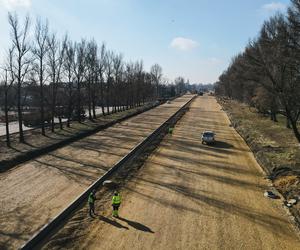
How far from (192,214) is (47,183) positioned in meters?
11.3

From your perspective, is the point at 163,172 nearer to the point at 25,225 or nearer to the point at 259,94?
the point at 25,225

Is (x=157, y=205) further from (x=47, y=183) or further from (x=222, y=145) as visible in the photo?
(x=222, y=145)

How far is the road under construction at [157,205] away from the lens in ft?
53.3

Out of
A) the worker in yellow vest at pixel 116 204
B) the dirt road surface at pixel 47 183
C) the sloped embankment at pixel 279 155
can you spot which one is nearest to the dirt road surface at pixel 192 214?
the worker in yellow vest at pixel 116 204

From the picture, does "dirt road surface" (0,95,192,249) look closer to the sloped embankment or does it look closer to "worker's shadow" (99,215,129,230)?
"worker's shadow" (99,215,129,230)

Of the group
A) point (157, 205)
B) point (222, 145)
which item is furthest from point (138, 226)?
point (222, 145)

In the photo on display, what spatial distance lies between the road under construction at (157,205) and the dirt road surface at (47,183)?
53 mm

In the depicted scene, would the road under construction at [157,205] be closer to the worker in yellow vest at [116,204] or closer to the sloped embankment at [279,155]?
the worker in yellow vest at [116,204]

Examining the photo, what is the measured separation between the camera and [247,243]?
16078 mm

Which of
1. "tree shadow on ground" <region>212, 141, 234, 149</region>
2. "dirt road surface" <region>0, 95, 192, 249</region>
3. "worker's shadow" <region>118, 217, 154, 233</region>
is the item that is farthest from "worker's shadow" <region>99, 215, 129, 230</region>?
"tree shadow on ground" <region>212, 141, 234, 149</region>

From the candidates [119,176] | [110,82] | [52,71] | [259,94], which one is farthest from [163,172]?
[110,82]

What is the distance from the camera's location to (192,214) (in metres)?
19.4

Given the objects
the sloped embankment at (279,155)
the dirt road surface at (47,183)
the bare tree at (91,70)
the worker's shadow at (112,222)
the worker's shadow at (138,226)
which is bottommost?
the worker's shadow at (138,226)

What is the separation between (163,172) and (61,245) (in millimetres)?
14125
